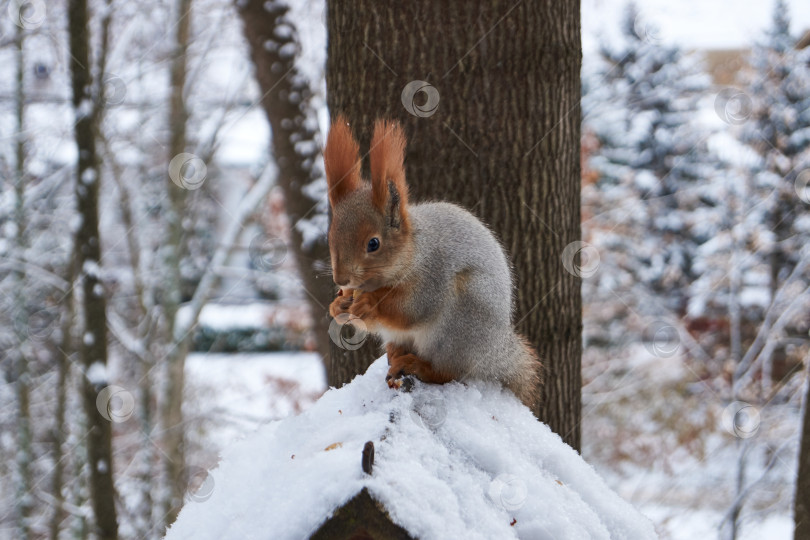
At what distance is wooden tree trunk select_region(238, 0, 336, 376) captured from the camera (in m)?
3.70

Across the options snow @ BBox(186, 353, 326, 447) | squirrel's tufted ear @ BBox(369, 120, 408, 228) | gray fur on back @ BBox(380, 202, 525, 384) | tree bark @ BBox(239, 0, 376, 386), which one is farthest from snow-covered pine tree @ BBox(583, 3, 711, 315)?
squirrel's tufted ear @ BBox(369, 120, 408, 228)

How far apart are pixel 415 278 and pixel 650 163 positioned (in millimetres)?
9843

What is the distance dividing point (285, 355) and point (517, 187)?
940cm

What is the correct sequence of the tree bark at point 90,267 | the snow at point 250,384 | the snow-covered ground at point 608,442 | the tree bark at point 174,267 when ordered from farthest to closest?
1. the snow at point 250,384
2. the snow-covered ground at point 608,442
3. the tree bark at point 174,267
4. the tree bark at point 90,267

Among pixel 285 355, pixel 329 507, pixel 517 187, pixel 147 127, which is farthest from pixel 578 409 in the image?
pixel 285 355

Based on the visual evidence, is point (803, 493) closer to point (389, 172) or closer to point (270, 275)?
point (389, 172)

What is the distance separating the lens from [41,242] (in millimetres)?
7879

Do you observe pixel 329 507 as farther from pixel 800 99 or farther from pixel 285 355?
pixel 285 355

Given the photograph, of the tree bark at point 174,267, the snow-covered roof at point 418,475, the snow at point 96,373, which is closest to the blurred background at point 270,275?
the tree bark at point 174,267

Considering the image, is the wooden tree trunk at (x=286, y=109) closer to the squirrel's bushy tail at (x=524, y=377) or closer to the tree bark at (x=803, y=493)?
the squirrel's bushy tail at (x=524, y=377)

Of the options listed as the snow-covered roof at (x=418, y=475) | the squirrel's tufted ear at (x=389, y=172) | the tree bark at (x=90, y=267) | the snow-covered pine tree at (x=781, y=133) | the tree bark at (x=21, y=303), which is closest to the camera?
the snow-covered roof at (x=418, y=475)

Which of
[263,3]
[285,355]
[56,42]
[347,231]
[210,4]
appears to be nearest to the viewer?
[347,231]

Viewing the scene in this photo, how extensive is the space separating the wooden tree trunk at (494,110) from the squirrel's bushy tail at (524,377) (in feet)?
1.14

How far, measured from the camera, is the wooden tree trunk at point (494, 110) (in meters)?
2.09
